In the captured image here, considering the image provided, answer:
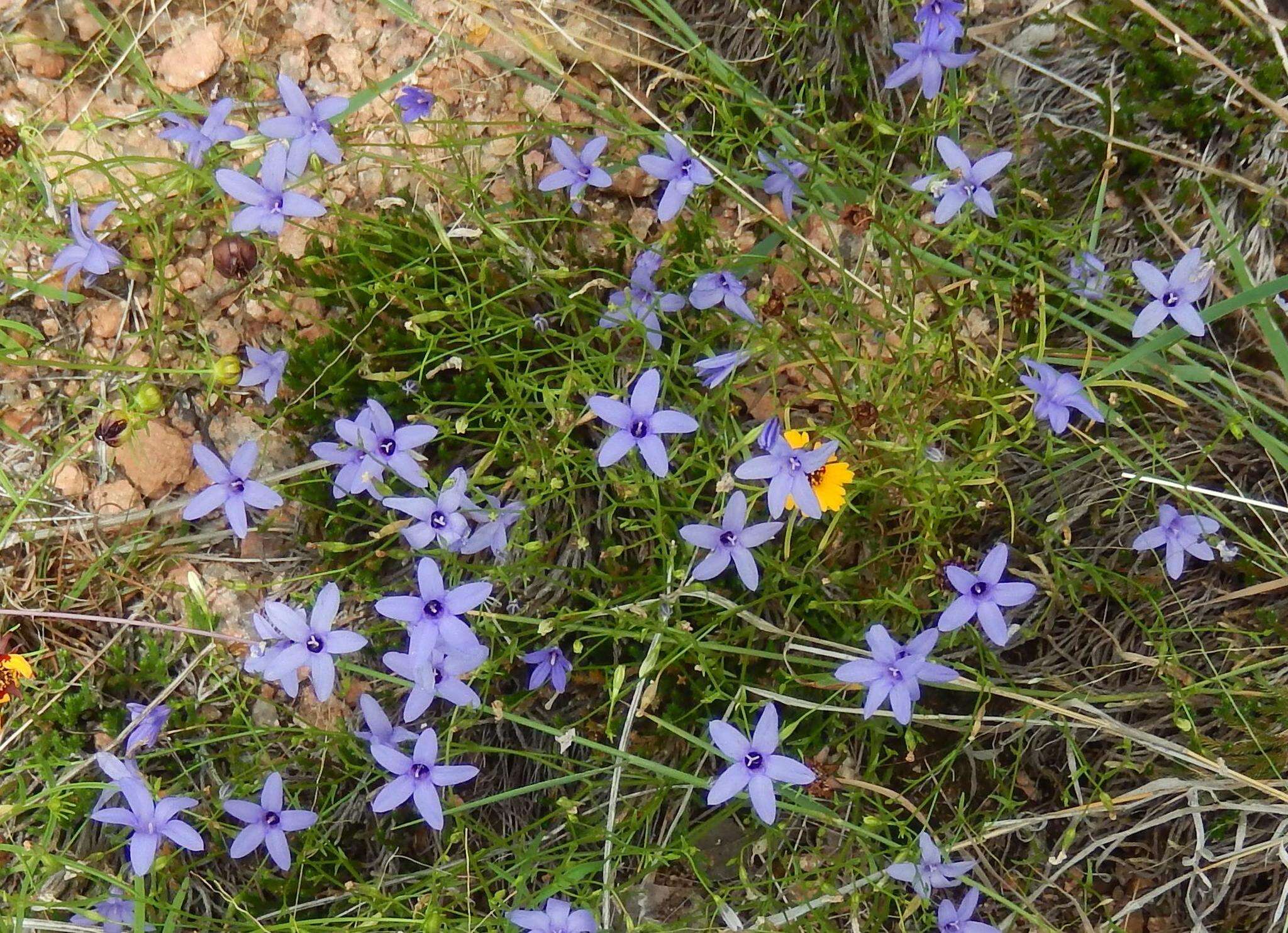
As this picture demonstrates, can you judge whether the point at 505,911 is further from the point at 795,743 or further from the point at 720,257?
the point at 720,257

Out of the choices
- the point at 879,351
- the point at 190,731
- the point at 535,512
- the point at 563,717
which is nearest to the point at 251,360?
the point at 535,512

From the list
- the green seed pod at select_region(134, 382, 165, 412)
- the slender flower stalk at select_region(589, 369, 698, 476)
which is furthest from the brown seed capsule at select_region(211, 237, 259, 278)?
the slender flower stalk at select_region(589, 369, 698, 476)

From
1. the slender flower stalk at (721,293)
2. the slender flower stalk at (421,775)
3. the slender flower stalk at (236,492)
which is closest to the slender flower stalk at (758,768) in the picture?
the slender flower stalk at (421,775)

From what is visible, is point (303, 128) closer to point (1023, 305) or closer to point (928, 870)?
point (1023, 305)

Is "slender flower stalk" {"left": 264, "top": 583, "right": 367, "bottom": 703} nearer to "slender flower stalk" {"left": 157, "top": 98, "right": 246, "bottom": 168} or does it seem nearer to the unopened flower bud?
the unopened flower bud

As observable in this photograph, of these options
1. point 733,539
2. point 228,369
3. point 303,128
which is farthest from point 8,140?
point 733,539

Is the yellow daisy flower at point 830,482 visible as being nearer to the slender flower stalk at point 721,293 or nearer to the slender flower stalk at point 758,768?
the slender flower stalk at point 721,293
